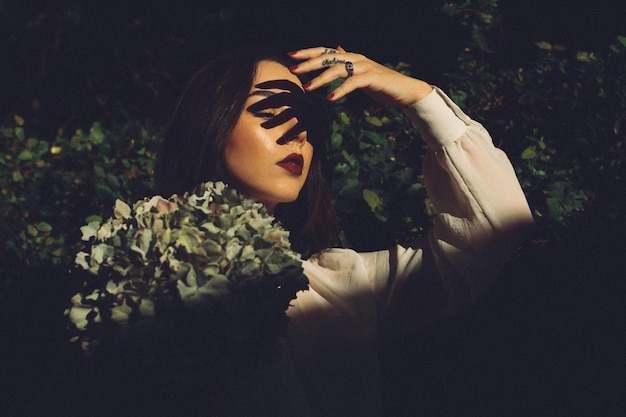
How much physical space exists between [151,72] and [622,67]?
388cm

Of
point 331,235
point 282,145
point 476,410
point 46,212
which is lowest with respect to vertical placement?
point 476,410

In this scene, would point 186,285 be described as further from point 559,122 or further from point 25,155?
point 25,155

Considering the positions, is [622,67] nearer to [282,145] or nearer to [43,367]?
[282,145]

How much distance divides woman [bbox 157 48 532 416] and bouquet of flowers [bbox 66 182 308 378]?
31cm

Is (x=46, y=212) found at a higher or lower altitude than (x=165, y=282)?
lower

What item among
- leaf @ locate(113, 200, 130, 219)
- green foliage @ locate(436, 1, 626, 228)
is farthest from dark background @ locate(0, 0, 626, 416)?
leaf @ locate(113, 200, 130, 219)

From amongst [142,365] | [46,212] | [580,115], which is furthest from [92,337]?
[580,115]

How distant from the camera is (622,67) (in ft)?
8.82

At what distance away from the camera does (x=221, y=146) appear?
6.04 feet

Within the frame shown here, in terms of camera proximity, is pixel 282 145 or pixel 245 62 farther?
pixel 245 62

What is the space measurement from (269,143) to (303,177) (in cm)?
19

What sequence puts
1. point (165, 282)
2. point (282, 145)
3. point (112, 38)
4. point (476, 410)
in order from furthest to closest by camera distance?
point (112, 38) → point (476, 410) → point (282, 145) → point (165, 282)

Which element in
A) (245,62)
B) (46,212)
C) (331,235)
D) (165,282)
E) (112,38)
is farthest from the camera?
(112,38)

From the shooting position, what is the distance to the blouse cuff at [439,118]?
1.73m
